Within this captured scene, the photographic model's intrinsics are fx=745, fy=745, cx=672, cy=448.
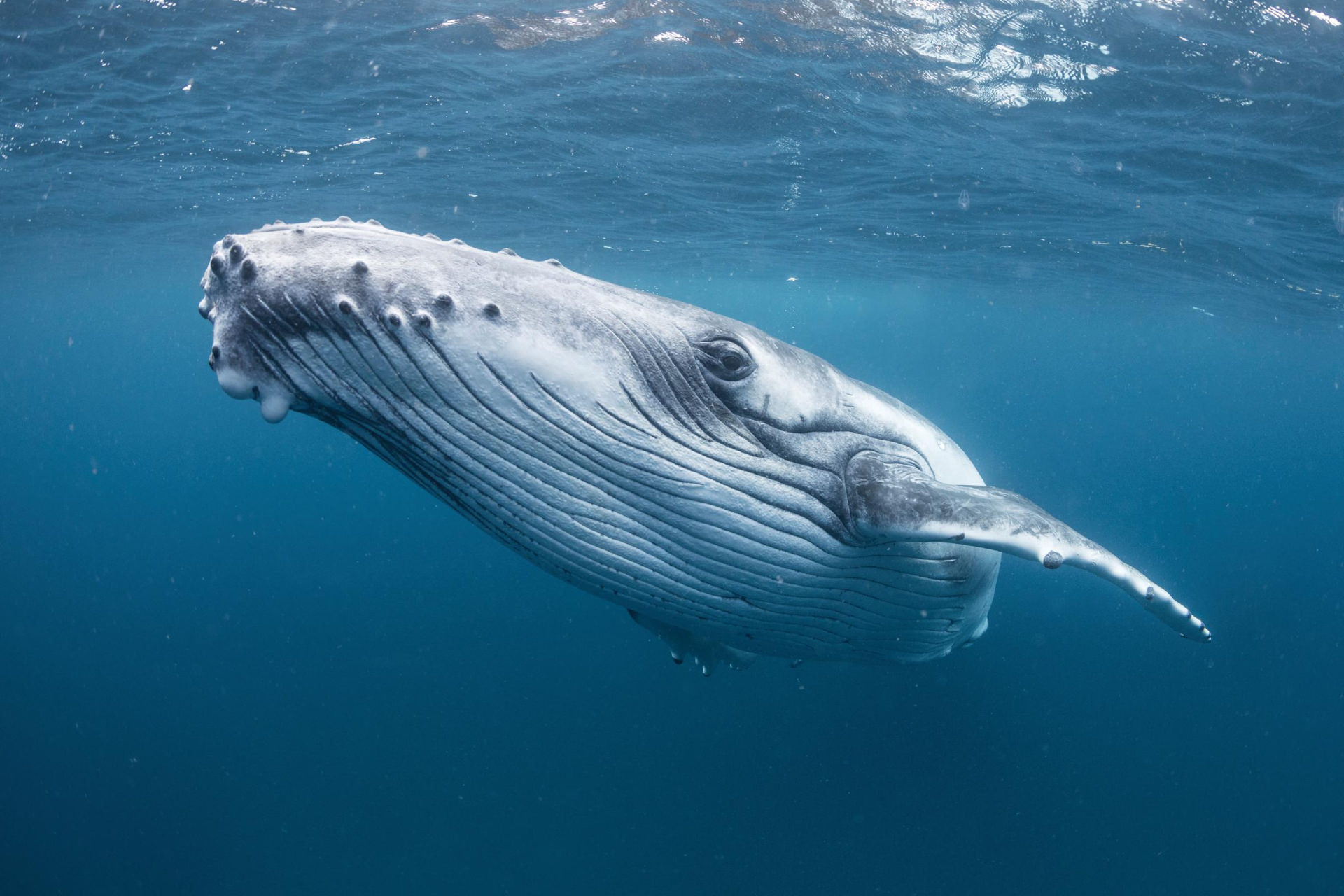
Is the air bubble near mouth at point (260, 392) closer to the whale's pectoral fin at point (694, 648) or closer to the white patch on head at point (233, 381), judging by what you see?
the white patch on head at point (233, 381)

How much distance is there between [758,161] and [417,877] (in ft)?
58.6

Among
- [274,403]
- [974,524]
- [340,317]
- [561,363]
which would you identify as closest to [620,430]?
[561,363]

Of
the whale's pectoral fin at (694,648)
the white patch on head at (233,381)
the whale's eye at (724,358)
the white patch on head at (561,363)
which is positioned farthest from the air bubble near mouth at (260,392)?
the whale's pectoral fin at (694,648)

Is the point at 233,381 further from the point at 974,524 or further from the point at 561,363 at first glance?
the point at 974,524

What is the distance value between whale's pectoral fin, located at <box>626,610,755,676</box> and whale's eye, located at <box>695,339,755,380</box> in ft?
7.64

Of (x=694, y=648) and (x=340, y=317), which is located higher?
(x=340, y=317)

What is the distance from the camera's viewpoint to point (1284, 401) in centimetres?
9744

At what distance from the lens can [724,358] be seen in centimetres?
349

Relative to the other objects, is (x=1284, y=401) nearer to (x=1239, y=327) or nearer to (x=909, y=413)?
(x=1239, y=327)

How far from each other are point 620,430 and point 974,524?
1622 millimetres

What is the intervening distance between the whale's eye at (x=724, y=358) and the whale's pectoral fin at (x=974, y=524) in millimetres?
803

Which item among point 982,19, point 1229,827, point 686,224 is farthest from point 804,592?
point 686,224

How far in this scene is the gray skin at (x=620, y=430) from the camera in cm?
260

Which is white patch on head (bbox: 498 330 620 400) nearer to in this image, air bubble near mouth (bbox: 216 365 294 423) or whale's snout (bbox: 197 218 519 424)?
whale's snout (bbox: 197 218 519 424)
